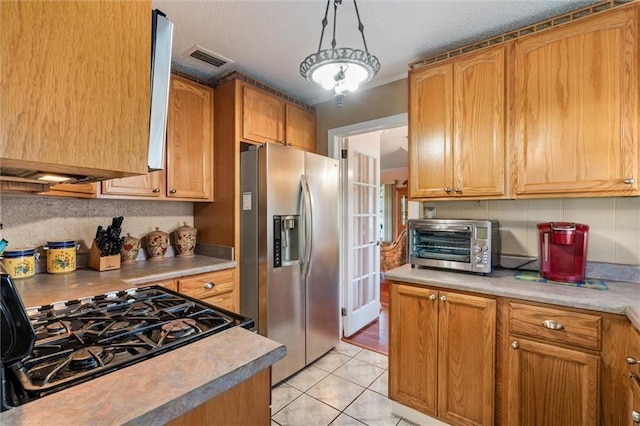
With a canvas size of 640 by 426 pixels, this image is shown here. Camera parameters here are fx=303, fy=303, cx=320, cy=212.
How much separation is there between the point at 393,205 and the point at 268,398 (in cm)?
770

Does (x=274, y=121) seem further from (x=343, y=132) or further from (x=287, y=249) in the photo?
(x=287, y=249)

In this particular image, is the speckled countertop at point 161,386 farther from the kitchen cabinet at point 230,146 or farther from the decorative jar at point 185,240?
the decorative jar at point 185,240

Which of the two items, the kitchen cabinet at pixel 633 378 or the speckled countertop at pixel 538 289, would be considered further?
the speckled countertop at pixel 538 289

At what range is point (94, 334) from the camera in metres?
0.88

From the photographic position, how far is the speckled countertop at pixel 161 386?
56cm

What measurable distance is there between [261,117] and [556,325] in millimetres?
2390

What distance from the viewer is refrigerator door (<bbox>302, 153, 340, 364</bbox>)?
2512mm

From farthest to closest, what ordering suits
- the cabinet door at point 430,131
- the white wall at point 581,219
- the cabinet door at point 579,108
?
1. the cabinet door at point 430,131
2. the white wall at point 581,219
3. the cabinet door at point 579,108

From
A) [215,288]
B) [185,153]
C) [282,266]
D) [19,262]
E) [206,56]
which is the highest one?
[206,56]

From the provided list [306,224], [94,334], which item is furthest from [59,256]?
[306,224]

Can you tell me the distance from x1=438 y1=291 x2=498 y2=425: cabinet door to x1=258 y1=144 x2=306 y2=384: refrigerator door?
110 cm

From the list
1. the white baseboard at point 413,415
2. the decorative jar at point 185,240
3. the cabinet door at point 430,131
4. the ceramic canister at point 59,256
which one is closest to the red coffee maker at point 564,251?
the cabinet door at point 430,131

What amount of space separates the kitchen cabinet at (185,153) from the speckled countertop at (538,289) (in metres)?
1.69

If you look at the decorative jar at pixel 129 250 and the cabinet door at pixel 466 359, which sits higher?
the decorative jar at pixel 129 250
